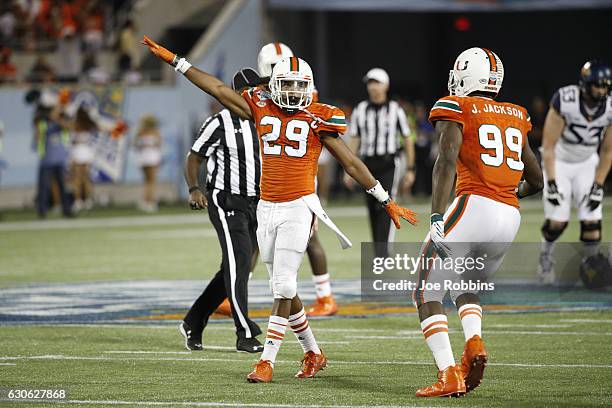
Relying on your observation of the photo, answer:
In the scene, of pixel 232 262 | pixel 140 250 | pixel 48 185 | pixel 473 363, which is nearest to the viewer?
pixel 473 363

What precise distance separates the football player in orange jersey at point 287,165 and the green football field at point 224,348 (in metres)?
0.46

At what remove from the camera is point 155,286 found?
38.3 feet

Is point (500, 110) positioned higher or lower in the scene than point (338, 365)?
higher

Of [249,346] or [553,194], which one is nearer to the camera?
[249,346]

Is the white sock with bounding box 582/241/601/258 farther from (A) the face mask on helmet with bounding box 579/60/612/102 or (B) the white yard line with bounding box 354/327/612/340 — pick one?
(B) the white yard line with bounding box 354/327/612/340

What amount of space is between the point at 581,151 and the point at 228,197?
12.6ft

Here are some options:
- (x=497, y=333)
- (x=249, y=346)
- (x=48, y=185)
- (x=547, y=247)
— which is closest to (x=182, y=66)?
(x=249, y=346)

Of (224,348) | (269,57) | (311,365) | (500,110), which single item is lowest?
(224,348)

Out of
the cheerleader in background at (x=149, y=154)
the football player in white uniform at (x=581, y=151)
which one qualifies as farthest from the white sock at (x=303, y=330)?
the cheerleader in background at (x=149, y=154)

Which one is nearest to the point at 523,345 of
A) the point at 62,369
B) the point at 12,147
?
the point at 62,369

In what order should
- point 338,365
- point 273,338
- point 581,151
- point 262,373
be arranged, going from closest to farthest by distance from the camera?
point 262,373 → point 273,338 → point 338,365 → point 581,151

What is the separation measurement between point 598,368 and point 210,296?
8.34 ft

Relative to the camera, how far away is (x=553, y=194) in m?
10.6

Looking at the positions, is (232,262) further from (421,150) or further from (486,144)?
(421,150)
